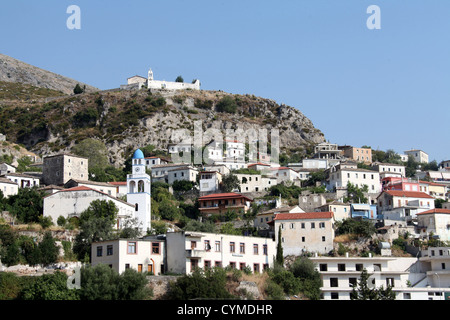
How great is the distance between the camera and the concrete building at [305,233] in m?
69.9

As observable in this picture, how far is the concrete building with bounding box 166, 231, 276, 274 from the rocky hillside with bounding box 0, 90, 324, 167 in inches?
2624

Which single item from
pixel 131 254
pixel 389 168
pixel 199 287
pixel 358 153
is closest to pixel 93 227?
pixel 131 254

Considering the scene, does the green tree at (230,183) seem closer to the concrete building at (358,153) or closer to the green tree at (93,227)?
the green tree at (93,227)

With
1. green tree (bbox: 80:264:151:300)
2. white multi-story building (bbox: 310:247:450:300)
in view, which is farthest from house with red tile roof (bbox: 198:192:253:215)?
green tree (bbox: 80:264:151:300)

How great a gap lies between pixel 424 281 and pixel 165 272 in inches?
1093

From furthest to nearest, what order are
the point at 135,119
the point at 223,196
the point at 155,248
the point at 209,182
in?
the point at 135,119 < the point at 209,182 < the point at 223,196 < the point at 155,248

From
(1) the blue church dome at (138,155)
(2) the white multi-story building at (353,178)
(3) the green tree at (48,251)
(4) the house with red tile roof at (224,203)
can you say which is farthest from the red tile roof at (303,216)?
(2) the white multi-story building at (353,178)

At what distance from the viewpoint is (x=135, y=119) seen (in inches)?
5546

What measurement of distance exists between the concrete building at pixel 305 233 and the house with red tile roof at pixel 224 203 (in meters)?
15.9

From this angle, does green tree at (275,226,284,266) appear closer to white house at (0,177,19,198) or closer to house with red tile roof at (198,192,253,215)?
house with red tile roof at (198,192,253,215)

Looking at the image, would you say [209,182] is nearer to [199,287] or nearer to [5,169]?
[5,169]

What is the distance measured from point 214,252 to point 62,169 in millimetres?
36133
